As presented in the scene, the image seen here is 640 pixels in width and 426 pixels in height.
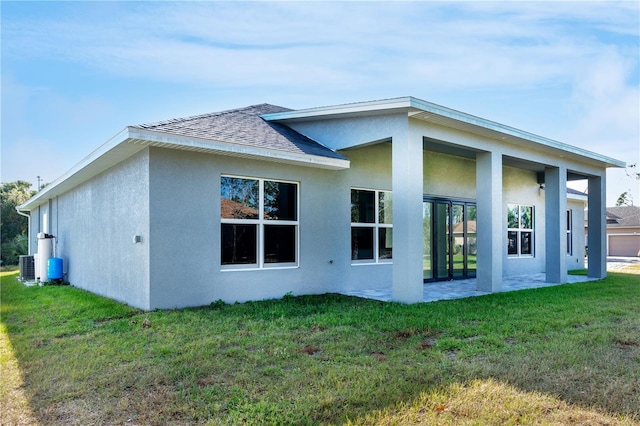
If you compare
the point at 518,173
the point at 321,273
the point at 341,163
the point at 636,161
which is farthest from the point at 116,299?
the point at 636,161

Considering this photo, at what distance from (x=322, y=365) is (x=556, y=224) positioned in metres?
10.2

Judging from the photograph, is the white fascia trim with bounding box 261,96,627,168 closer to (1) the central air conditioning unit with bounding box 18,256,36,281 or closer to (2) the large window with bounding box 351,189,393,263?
(2) the large window with bounding box 351,189,393,263

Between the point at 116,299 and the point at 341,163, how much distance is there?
548 centimetres

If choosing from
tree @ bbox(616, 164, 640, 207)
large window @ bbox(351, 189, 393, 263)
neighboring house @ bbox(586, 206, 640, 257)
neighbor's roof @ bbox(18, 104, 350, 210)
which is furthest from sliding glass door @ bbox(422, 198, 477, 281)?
tree @ bbox(616, 164, 640, 207)

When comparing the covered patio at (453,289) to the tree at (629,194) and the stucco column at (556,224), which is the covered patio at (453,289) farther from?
the tree at (629,194)

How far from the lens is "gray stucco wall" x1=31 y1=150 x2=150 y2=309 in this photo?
302 inches

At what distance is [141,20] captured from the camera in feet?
32.6

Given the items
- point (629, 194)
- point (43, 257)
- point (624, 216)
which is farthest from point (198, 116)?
point (629, 194)

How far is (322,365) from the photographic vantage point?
4.52m

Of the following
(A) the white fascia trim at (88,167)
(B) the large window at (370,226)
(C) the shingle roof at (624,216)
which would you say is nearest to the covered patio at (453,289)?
(B) the large window at (370,226)

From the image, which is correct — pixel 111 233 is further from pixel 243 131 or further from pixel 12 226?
pixel 12 226

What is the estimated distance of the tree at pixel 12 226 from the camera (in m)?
25.4

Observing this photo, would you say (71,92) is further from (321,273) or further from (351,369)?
(351,369)

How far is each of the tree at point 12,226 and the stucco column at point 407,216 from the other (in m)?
25.4
